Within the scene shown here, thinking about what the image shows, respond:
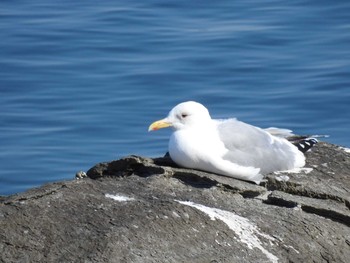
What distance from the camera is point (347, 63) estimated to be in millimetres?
14133

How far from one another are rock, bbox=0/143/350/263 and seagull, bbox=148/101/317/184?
0.36 ft

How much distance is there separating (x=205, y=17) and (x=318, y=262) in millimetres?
9966

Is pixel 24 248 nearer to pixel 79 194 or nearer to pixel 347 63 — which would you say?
pixel 79 194

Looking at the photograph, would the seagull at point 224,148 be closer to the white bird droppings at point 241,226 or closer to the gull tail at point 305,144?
the gull tail at point 305,144

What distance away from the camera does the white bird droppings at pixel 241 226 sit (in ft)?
19.6

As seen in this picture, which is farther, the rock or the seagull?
the seagull

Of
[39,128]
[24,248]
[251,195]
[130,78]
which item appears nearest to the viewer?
[24,248]

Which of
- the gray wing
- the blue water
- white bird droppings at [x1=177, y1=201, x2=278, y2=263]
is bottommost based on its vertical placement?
the blue water

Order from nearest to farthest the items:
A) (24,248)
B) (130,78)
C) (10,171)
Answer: (24,248) → (10,171) → (130,78)

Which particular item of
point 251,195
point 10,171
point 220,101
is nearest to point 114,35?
point 220,101

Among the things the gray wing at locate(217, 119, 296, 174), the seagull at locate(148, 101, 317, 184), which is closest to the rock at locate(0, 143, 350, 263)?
the seagull at locate(148, 101, 317, 184)

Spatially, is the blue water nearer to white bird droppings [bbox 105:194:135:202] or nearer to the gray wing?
the gray wing

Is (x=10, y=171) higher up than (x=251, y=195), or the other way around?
(x=251, y=195)

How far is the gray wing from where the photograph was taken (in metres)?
7.16
